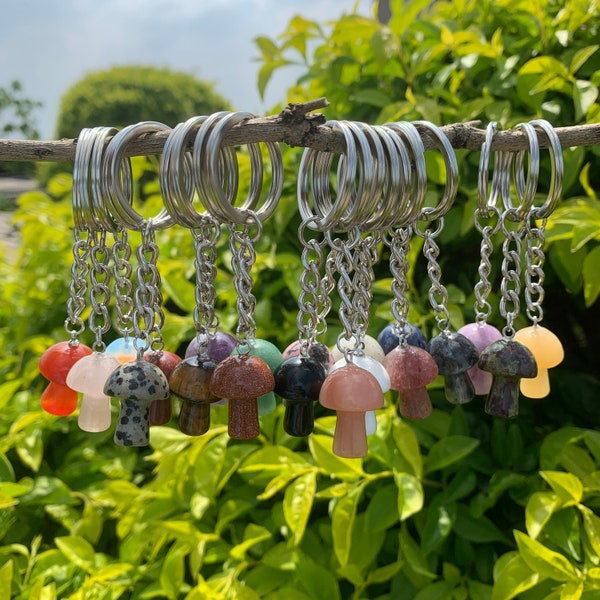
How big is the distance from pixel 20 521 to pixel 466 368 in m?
0.89

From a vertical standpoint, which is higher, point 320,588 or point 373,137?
point 373,137

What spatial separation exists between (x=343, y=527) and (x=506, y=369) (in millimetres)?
360

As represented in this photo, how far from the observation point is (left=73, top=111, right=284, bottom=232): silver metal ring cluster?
1.80 feet

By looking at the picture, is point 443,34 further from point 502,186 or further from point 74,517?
point 74,517

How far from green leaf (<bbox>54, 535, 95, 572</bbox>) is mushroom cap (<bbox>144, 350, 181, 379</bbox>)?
527 mm

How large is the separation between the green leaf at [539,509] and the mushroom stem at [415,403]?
10.3 inches

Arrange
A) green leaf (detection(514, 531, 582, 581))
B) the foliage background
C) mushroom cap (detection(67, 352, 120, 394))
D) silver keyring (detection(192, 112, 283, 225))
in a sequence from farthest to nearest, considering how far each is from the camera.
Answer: the foliage background, green leaf (detection(514, 531, 582, 581)), mushroom cap (detection(67, 352, 120, 394)), silver keyring (detection(192, 112, 283, 225))

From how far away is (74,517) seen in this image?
1.19m

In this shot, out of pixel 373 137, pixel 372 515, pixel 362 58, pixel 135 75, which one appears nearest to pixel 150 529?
pixel 372 515

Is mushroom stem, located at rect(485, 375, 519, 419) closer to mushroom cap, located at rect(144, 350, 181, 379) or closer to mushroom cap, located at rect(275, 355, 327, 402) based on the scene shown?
mushroom cap, located at rect(275, 355, 327, 402)

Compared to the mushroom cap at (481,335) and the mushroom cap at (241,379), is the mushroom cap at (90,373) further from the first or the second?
the mushroom cap at (481,335)

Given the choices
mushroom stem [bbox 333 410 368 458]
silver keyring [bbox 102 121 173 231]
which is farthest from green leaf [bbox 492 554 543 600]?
silver keyring [bbox 102 121 173 231]

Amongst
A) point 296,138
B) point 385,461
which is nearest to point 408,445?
point 385,461

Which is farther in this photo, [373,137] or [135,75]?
[135,75]
